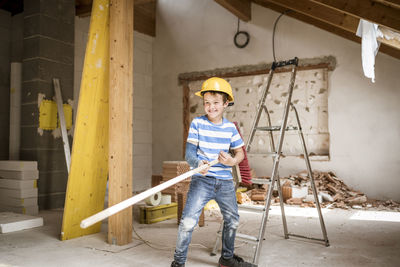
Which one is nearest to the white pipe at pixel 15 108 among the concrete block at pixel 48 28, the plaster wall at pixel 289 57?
the concrete block at pixel 48 28

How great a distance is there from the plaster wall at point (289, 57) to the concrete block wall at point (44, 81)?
9.09 ft

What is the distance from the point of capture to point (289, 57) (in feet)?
22.1

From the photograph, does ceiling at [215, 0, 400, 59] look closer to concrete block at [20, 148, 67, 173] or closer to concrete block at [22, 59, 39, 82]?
concrete block at [22, 59, 39, 82]

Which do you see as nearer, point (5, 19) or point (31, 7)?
point (31, 7)

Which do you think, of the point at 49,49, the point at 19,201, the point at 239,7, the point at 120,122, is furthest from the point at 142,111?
the point at 120,122

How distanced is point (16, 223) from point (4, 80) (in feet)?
10.3

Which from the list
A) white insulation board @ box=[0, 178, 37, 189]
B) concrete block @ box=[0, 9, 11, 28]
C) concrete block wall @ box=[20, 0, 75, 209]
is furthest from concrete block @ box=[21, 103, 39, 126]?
concrete block @ box=[0, 9, 11, 28]

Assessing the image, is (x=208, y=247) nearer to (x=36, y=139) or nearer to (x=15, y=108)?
(x=36, y=139)

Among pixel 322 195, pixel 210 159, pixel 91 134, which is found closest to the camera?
pixel 210 159

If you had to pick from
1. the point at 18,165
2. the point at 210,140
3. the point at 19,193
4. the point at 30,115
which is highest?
the point at 30,115

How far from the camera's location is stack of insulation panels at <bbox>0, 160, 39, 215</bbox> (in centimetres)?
481

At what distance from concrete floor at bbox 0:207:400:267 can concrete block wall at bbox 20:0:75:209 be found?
1.17 m

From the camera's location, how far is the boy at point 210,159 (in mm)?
2350

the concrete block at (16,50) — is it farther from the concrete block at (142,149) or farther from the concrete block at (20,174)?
the concrete block at (142,149)
